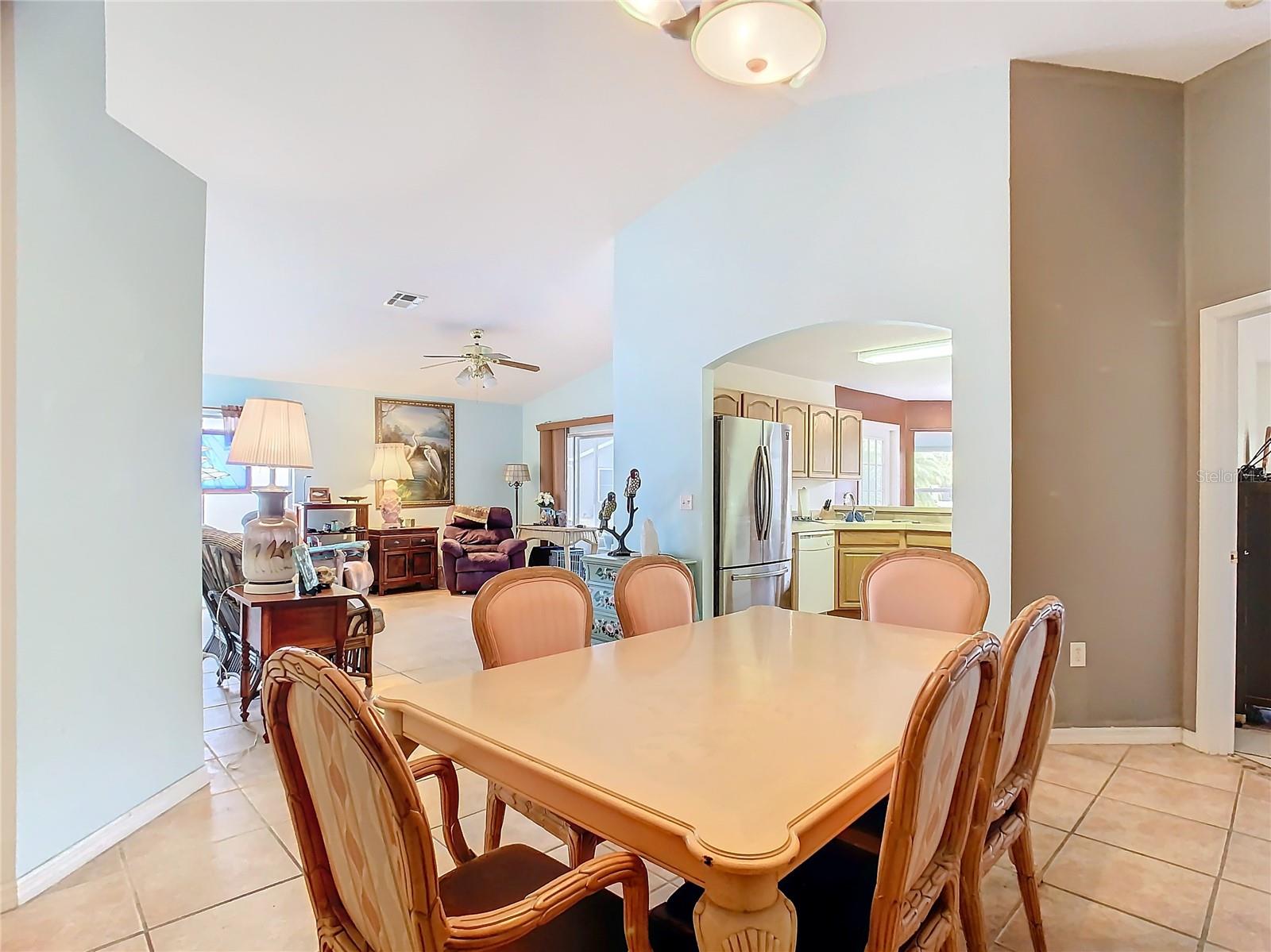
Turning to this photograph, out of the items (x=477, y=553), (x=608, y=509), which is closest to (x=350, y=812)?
(x=608, y=509)

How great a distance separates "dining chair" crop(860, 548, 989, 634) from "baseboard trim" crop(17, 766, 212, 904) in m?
2.73

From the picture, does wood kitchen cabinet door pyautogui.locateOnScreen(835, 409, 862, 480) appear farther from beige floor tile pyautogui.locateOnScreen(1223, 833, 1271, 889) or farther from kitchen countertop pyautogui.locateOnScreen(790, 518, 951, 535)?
beige floor tile pyautogui.locateOnScreen(1223, 833, 1271, 889)

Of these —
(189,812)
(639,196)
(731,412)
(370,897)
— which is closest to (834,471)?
(731,412)

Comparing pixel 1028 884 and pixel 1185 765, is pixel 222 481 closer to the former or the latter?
pixel 1028 884

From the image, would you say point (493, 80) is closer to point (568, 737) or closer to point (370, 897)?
point (568, 737)

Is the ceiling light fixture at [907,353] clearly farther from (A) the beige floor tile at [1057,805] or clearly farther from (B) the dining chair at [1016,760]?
(B) the dining chair at [1016,760]

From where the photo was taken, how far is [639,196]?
14.2ft

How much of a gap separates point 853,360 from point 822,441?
1.00m

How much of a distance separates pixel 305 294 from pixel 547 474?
162 inches

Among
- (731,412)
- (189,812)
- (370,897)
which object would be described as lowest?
(189,812)

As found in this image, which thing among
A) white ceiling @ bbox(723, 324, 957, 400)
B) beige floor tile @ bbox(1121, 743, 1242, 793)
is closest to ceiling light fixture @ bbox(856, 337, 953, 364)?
white ceiling @ bbox(723, 324, 957, 400)

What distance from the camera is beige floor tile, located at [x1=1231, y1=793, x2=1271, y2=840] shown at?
7.41ft

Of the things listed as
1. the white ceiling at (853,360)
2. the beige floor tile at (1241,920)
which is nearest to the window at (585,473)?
the white ceiling at (853,360)

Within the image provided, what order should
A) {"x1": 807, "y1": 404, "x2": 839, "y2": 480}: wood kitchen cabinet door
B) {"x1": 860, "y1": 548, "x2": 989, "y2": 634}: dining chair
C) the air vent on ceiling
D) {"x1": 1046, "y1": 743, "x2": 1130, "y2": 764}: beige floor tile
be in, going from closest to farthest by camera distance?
{"x1": 860, "y1": 548, "x2": 989, "y2": 634}: dining chair, {"x1": 1046, "y1": 743, "x2": 1130, "y2": 764}: beige floor tile, the air vent on ceiling, {"x1": 807, "y1": 404, "x2": 839, "y2": 480}: wood kitchen cabinet door
